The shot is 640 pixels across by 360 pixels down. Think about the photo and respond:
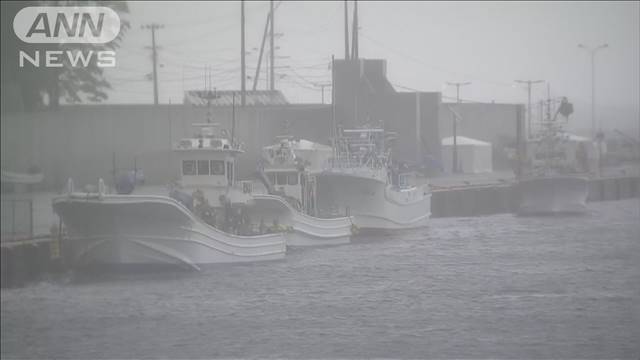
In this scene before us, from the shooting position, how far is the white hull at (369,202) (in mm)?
15070

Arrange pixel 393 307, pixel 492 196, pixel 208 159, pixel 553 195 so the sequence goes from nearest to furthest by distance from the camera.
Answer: pixel 393 307
pixel 208 159
pixel 553 195
pixel 492 196

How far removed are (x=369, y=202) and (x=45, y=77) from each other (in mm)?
8116

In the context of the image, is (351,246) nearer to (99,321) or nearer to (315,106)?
(315,106)

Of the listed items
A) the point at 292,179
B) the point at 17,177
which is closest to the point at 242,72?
the point at 17,177

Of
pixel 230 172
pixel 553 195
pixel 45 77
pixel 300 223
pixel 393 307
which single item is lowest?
pixel 393 307

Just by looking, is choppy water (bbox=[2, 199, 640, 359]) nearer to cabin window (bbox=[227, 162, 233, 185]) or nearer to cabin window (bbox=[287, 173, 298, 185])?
cabin window (bbox=[227, 162, 233, 185])

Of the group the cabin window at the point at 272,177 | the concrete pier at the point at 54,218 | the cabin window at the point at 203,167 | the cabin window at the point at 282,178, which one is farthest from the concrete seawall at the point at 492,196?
the cabin window at the point at 203,167

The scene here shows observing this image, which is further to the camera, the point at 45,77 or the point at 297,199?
the point at 297,199

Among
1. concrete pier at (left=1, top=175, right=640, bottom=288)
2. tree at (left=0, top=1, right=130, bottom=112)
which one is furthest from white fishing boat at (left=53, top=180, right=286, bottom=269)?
tree at (left=0, top=1, right=130, bottom=112)

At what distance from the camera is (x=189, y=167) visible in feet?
38.0

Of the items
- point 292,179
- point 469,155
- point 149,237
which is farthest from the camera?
point 292,179

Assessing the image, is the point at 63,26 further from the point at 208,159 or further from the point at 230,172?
the point at 230,172

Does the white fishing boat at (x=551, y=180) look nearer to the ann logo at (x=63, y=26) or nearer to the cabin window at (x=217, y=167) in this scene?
the cabin window at (x=217, y=167)

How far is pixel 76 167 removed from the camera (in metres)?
10.0
